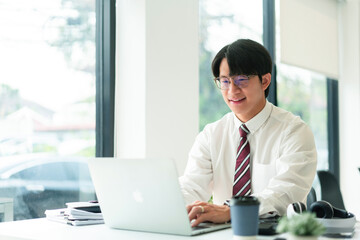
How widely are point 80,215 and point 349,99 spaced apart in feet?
14.8

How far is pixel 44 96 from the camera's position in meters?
2.83

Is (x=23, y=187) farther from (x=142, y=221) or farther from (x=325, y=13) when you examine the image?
(x=325, y=13)

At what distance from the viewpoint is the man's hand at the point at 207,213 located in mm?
1835

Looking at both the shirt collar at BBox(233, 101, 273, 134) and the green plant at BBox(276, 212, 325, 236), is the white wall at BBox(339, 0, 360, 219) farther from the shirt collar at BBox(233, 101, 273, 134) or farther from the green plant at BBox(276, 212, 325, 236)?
the green plant at BBox(276, 212, 325, 236)

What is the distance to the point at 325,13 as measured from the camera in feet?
18.3

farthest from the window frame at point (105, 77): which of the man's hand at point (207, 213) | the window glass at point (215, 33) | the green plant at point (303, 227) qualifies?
the green plant at point (303, 227)

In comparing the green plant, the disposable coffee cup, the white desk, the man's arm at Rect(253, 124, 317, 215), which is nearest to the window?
the man's arm at Rect(253, 124, 317, 215)

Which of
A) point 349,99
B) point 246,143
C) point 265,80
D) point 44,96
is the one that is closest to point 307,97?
point 349,99

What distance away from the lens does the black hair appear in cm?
236

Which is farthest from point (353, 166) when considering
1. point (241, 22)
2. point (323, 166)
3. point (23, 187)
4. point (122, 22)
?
point (23, 187)

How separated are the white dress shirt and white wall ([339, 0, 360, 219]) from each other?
12.0 ft

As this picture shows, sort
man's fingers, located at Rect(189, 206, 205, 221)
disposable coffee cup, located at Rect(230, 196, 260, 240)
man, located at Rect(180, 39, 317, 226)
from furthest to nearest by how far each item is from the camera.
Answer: man, located at Rect(180, 39, 317, 226)
man's fingers, located at Rect(189, 206, 205, 221)
disposable coffee cup, located at Rect(230, 196, 260, 240)

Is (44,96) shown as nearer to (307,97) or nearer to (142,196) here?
(142,196)

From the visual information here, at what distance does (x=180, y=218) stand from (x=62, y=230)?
0.50 meters
